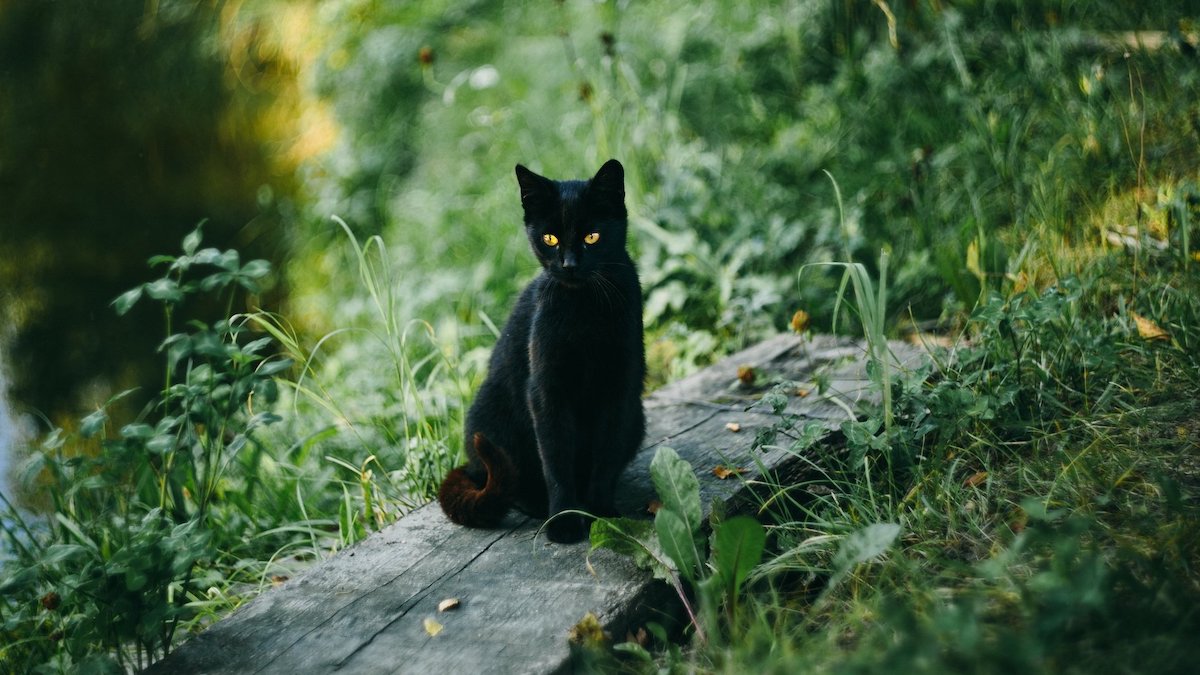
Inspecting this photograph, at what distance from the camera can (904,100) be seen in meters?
4.50

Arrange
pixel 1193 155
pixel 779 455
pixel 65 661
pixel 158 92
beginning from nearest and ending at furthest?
pixel 65 661 → pixel 779 455 → pixel 1193 155 → pixel 158 92

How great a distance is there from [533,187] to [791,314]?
169 cm

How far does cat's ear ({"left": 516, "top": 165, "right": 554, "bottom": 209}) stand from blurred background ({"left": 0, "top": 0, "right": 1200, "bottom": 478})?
769 millimetres

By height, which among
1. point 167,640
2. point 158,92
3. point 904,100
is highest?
point 158,92

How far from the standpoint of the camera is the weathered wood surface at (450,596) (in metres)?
1.76

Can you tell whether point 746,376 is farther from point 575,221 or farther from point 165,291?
point 165,291

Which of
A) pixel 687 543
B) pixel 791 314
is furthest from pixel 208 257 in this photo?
pixel 791 314

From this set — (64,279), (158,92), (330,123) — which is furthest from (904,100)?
(158,92)

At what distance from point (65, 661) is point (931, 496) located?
2165 mm

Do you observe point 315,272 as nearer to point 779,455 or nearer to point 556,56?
point 556,56

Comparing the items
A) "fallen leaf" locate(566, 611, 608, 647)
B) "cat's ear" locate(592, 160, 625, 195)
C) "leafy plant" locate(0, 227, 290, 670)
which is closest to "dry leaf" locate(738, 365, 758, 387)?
"cat's ear" locate(592, 160, 625, 195)

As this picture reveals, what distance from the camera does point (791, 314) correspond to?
3586mm

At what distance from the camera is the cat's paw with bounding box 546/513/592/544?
83.9 inches

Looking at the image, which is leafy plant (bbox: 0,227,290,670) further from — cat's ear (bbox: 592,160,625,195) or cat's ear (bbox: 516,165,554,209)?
cat's ear (bbox: 592,160,625,195)
